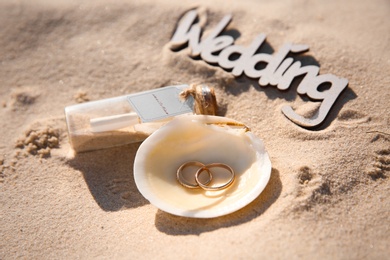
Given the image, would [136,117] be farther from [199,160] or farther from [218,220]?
[218,220]

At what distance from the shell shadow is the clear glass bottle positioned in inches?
18.0

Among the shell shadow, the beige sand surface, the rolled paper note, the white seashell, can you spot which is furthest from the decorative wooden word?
the rolled paper note

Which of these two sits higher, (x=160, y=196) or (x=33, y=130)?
(x=160, y=196)

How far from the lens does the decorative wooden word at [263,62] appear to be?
203cm

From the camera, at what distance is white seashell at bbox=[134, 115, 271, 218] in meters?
1.63

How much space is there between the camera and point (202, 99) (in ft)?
6.37

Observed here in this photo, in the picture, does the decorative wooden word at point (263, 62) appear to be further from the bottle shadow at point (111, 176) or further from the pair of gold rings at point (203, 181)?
the bottle shadow at point (111, 176)

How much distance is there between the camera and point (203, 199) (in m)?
1.68

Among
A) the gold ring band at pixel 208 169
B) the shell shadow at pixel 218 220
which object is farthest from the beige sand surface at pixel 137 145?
the gold ring band at pixel 208 169

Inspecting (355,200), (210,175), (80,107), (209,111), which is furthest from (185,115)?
(355,200)

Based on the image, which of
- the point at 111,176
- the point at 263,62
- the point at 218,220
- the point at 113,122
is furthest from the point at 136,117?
the point at 263,62

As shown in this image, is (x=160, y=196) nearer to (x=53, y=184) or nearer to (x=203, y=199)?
(x=203, y=199)

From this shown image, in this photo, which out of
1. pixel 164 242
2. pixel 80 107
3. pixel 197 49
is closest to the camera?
pixel 164 242

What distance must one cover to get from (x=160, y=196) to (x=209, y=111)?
0.48 m
